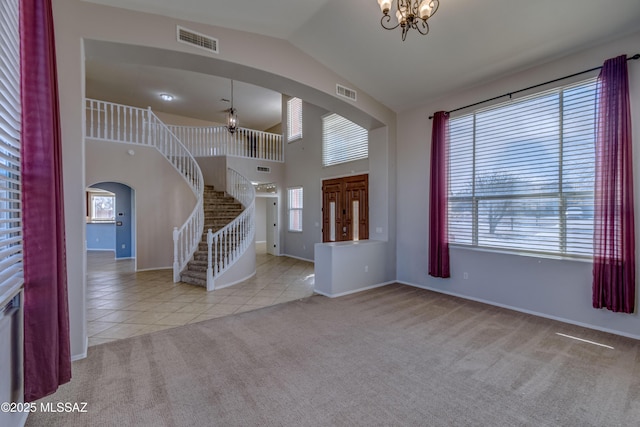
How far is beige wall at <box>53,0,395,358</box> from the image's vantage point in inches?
104

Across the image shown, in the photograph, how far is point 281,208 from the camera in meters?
9.41

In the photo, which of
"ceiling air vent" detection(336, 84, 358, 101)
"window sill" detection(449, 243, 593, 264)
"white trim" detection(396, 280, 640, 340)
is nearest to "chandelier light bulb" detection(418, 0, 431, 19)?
"ceiling air vent" detection(336, 84, 358, 101)

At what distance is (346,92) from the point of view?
466cm

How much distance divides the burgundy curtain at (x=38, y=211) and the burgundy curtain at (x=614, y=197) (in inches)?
203

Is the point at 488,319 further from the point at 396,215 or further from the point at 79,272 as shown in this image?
the point at 79,272

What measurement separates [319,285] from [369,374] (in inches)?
99.1

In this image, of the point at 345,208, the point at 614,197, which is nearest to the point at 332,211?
the point at 345,208

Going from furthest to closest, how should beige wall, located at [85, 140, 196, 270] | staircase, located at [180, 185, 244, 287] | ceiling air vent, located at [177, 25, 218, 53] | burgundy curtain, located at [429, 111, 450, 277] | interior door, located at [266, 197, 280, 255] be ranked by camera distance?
interior door, located at [266, 197, 280, 255]
beige wall, located at [85, 140, 196, 270]
staircase, located at [180, 185, 244, 287]
burgundy curtain, located at [429, 111, 450, 277]
ceiling air vent, located at [177, 25, 218, 53]

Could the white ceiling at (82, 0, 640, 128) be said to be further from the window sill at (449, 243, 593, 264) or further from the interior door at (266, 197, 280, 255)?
the interior door at (266, 197, 280, 255)

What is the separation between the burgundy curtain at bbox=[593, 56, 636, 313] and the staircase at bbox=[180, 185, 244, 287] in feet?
18.1

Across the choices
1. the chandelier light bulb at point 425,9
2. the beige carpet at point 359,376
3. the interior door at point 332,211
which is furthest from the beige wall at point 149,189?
the chandelier light bulb at point 425,9

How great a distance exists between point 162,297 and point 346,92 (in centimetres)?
454

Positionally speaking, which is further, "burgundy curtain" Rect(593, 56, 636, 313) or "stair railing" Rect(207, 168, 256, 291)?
"stair railing" Rect(207, 168, 256, 291)

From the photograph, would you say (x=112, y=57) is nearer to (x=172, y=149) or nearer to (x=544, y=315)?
(x=172, y=149)
